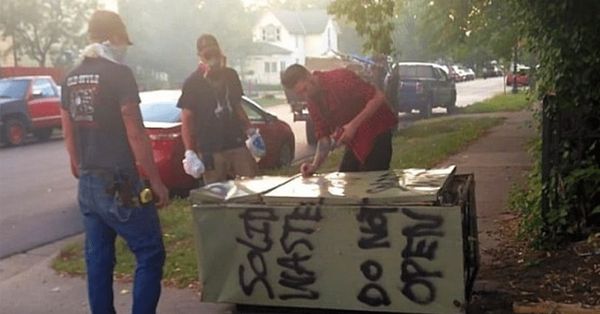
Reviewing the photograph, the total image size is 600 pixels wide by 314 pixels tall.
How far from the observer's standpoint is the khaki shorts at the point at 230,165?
6.84 meters

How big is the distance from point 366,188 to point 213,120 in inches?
88.1

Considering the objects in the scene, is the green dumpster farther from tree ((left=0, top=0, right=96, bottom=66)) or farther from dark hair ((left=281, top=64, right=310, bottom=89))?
tree ((left=0, top=0, right=96, bottom=66))

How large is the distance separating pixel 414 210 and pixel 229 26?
46.4 m

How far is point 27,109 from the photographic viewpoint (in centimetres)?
2106

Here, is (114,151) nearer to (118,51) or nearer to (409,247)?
(118,51)

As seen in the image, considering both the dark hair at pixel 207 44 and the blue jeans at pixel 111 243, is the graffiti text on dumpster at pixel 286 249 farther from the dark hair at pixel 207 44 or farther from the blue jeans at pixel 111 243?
the dark hair at pixel 207 44

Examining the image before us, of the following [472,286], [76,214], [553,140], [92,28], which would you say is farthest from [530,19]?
[76,214]

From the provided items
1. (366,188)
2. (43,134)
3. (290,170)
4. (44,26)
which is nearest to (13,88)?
(43,134)

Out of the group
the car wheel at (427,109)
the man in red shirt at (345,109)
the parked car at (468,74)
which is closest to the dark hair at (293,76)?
Answer: the man in red shirt at (345,109)

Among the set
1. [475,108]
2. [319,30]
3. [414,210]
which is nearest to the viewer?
[414,210]

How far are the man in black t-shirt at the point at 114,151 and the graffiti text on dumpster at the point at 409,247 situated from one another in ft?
3.82

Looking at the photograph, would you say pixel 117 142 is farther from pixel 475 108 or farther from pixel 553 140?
pixel 475 108

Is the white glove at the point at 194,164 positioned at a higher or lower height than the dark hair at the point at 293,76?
lower

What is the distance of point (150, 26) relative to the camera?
4634 centimetres
